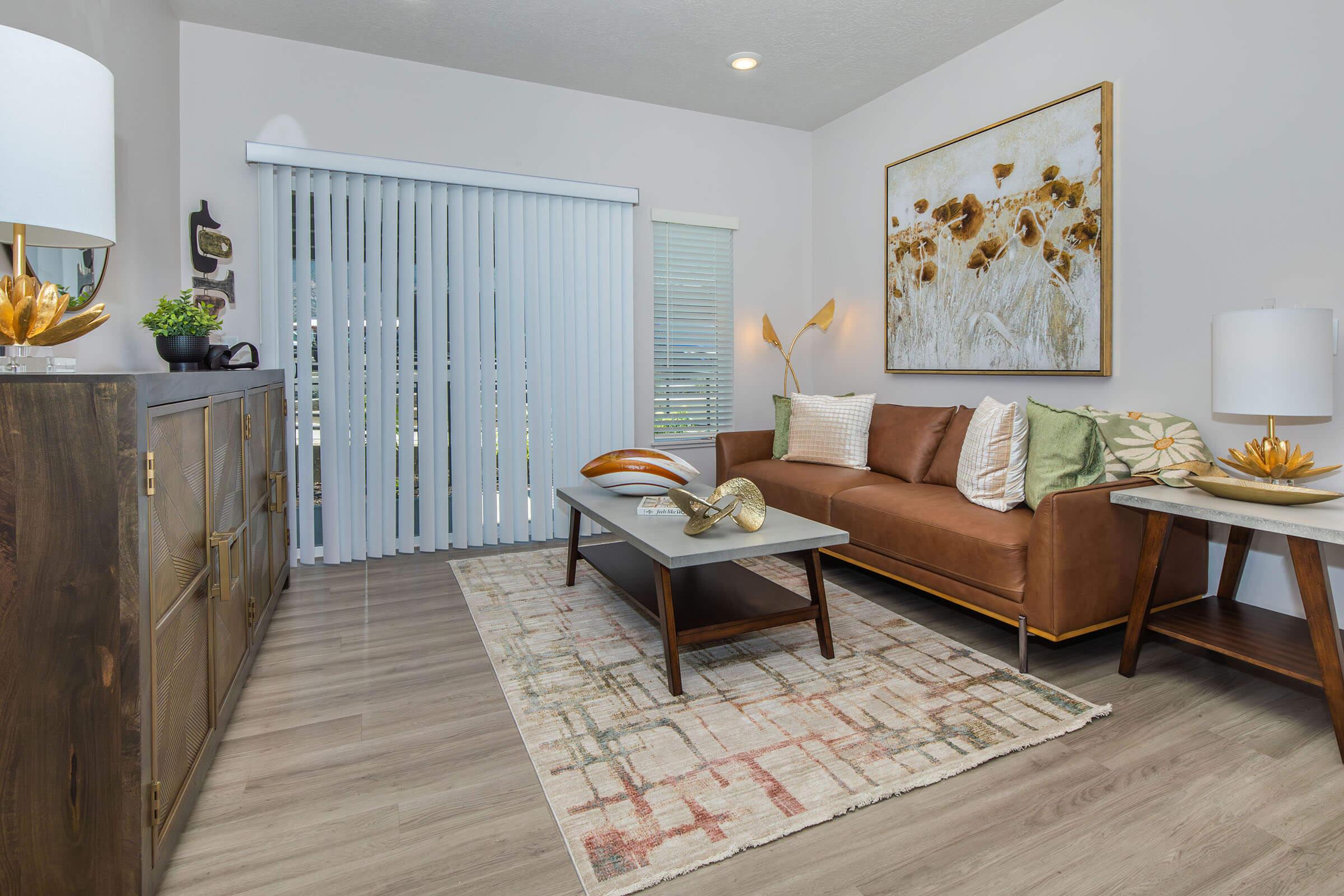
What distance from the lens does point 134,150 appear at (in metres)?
2.82

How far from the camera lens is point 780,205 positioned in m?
4.99

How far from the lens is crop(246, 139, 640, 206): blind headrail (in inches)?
140

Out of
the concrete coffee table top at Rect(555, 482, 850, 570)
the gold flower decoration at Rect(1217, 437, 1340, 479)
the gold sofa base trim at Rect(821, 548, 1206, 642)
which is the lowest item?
the gold sofa base trim at Rect(821, 548, 1206, 642)

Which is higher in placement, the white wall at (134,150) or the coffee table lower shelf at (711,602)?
the white wall at (134,150)

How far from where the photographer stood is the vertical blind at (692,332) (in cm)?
467

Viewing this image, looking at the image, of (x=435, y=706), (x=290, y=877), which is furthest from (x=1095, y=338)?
(x=290, y=877)

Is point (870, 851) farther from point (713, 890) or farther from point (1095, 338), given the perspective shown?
point (1095, 338)

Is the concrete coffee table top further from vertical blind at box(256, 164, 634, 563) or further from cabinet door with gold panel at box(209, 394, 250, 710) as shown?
vertical blind at box(256, 164, 634, 563)

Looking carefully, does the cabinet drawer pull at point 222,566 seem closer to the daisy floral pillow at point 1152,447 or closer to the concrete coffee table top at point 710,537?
the concrete coffee table top at point 710,537

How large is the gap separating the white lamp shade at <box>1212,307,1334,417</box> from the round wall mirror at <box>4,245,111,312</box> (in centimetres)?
336

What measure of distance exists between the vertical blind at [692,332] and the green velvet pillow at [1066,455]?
247 centimetres

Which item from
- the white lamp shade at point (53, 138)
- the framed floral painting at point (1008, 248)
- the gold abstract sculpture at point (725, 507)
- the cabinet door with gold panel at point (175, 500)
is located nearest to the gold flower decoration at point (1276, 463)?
the framed floral painting at point (1008, 248)

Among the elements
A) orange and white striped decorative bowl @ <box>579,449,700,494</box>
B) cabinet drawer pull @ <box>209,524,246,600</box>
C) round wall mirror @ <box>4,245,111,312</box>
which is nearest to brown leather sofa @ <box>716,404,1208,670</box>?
orange and white striped decorative bowl @ <box>579,449,700,494</box>

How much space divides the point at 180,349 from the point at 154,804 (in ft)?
5.04
